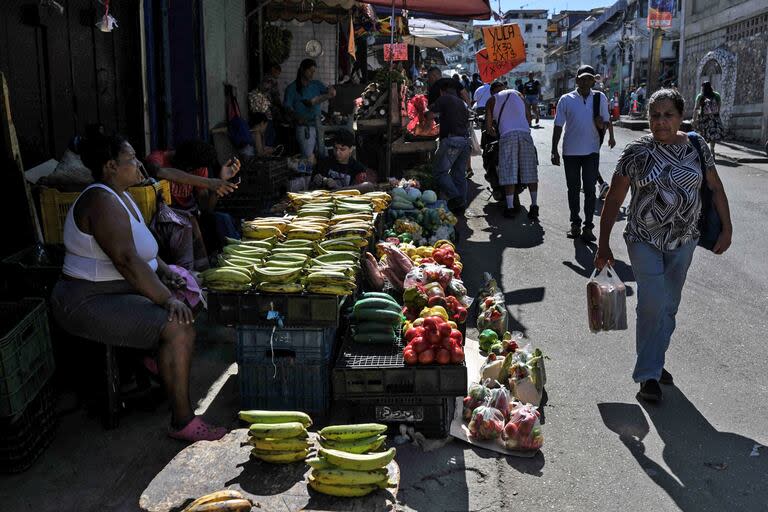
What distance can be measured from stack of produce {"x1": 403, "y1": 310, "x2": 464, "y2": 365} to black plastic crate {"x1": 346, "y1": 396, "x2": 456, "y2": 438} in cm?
23

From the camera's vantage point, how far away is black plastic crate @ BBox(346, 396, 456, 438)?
450 cm

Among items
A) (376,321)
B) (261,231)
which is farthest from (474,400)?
(261,231)

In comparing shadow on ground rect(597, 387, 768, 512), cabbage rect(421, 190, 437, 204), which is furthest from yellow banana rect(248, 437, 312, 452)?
cabbage rect(421, 190, 437, 204)

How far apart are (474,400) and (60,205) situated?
3288 mm

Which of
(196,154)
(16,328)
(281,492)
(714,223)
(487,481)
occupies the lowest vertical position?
(487,481)

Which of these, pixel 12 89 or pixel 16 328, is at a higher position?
pixel 12 89

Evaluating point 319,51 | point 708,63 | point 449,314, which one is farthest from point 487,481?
point 708,63

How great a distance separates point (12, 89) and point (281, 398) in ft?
10.5

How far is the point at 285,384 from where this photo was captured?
4703 mm

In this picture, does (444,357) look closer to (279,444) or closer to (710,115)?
(279,444)

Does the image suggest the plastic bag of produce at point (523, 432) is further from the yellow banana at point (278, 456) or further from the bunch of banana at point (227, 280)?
the bunch of banana at point (227, 280)

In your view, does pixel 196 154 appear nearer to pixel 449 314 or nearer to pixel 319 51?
pixel 449 314

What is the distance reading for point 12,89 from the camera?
5715mm

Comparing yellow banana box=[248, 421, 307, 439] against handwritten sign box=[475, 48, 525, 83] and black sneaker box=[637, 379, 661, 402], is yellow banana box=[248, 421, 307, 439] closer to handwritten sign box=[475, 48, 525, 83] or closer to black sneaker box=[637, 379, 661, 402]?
black sneaker box=[637, 379, 661, 402]
